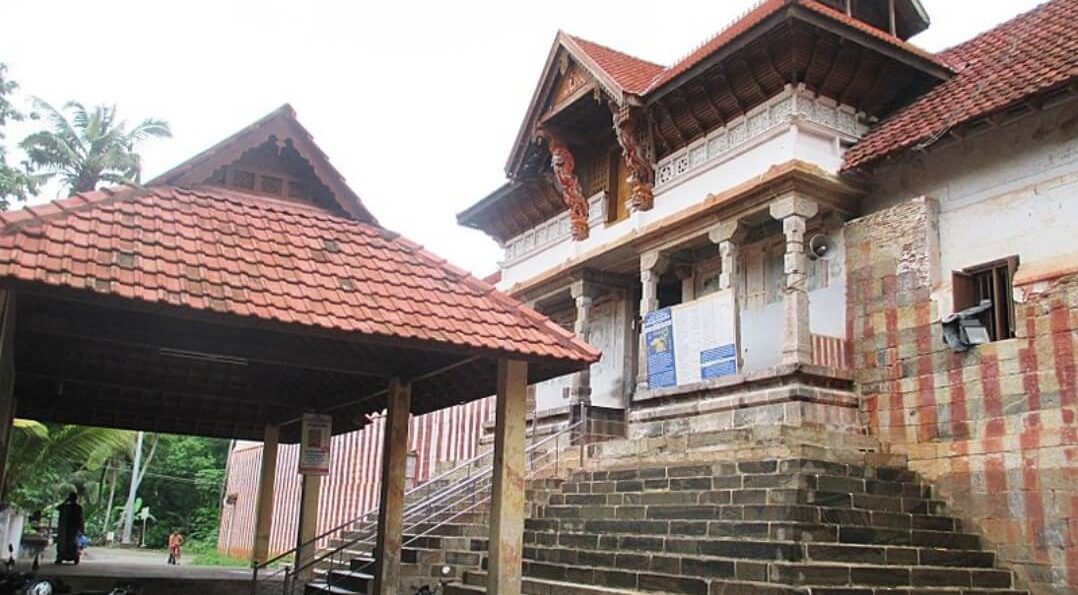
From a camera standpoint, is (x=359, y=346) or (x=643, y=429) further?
(x=643, y=429)

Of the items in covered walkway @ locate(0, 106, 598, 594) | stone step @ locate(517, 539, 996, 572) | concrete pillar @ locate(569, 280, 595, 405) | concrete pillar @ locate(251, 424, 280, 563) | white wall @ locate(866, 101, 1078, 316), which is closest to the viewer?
covered walkway @ locate(0, 106, 598, 594)

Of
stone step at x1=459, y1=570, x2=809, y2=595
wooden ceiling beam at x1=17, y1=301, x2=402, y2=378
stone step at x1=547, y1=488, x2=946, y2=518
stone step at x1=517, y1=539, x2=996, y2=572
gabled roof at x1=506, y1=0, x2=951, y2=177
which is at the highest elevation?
gabled roof at x1=506, y1=0, x2=951, y2=177

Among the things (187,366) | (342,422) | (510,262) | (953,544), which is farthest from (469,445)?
(953,544)

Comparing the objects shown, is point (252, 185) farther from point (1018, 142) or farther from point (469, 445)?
point (469, 445)

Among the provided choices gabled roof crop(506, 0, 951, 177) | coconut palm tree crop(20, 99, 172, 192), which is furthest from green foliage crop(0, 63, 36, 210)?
gabled roof crop(506, 0, 951, 177)

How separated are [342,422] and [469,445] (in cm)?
764

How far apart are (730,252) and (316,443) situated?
6.71 meters

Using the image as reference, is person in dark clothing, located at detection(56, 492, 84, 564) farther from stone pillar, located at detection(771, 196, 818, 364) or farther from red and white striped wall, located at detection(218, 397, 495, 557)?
stone pillar, located at detection(771, 196, 818, 364)

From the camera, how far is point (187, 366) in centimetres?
1073

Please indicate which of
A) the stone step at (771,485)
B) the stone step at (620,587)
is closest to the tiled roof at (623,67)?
the stone step at (771,485)

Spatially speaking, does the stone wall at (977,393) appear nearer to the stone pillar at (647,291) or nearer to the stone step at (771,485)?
the stone step at (771,485)

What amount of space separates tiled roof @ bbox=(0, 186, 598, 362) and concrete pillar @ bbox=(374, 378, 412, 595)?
1817mm

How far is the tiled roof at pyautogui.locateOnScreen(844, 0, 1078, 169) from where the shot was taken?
1119 centimetres

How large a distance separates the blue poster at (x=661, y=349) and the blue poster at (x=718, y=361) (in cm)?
66
